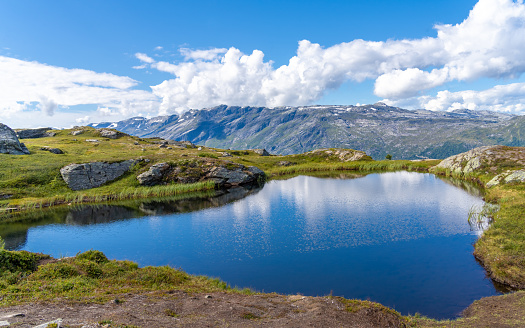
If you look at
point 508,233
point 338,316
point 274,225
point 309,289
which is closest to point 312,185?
point 274,225

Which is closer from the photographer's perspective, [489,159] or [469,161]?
[489,159]

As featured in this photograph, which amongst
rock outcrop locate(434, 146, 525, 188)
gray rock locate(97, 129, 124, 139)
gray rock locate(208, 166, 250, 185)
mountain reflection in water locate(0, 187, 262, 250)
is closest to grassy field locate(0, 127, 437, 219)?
gray rock locate(208, 166, 250, 185)

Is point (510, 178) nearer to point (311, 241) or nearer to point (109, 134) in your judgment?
point (311, 241)

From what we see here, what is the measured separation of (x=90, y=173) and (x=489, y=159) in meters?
132

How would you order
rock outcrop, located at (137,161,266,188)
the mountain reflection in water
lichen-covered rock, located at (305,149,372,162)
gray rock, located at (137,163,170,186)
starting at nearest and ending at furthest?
1. the mountain reflection in water
2. gray rock, located at (137,163,170,186)
3. rock outcrop, located at (137,161,266,188)
4. lichen-covered rock, located at (305,149,372,162)

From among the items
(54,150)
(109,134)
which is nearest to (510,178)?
(54,150)

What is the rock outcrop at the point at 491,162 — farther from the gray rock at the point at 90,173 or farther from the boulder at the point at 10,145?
the boulder at the point at 10,145

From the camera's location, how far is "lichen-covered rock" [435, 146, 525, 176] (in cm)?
8488

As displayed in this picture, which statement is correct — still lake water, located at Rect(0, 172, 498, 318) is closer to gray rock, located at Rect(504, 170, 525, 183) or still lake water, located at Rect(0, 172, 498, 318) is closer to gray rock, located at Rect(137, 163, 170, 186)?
gray rock, located at Rect(504, 170, 525, 183)

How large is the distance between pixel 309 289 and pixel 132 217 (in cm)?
5007

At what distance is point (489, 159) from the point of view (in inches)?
3548

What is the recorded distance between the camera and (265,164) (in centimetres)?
14638

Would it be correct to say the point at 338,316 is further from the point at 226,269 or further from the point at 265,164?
the point at 265,164

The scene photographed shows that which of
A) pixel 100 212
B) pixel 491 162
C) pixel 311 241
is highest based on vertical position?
pixel 491 162
